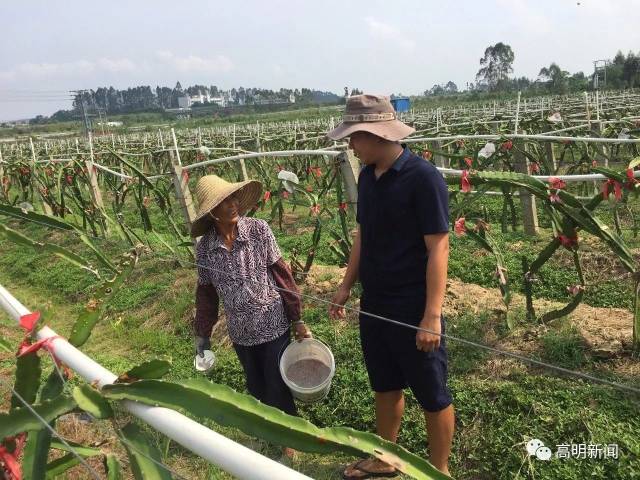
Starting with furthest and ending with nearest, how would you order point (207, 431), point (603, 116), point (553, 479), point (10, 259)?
point (603, 116) < point (10, 259) < point (553, 479) < point (207, 431)

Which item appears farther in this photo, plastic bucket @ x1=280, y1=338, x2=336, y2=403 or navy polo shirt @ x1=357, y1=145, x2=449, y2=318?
plastic bucket @ x1=280, y1=338, x2=336, y2=403

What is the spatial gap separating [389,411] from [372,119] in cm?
120

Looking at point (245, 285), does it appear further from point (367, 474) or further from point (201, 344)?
point (367, 474)

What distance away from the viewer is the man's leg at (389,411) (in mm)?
2195

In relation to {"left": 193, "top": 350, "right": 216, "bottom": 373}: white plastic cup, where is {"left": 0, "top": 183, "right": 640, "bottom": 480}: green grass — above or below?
below

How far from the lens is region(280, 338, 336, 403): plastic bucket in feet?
7.67

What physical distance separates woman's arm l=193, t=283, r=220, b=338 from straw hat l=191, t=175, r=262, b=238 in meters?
0.27

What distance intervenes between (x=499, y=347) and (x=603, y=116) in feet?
35.8

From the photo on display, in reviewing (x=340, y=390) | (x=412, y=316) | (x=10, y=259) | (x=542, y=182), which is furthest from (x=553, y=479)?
(x=10, y=259)

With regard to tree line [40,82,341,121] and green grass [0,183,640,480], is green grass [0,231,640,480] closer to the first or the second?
green grass [0,183,640,480]

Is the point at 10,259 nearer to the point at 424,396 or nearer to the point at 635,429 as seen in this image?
the point at 424,396

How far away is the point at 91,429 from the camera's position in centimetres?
274

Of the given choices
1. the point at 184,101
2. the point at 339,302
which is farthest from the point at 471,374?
the point at 184,101

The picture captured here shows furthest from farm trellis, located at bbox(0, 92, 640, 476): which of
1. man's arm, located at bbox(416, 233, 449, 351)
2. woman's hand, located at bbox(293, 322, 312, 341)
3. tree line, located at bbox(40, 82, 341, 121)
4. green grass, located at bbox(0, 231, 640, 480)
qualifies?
tree line, located at bbox(40, 82, 341, 121)
